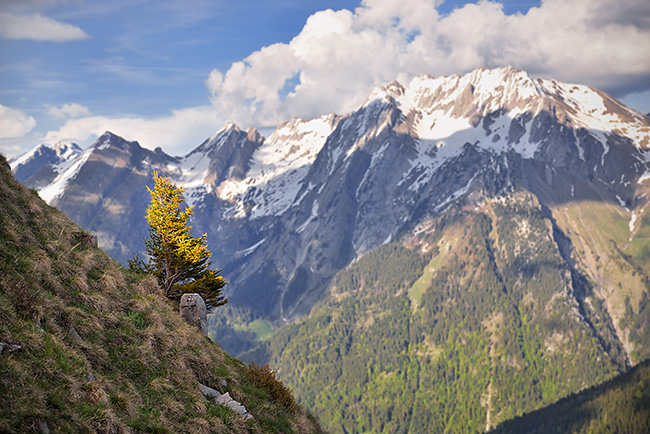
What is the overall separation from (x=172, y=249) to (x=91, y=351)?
48.9 feet

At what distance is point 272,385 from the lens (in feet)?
90.6

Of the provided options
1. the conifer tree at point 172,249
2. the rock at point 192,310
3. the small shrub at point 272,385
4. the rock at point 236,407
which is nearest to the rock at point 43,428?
the rock at point 236,407

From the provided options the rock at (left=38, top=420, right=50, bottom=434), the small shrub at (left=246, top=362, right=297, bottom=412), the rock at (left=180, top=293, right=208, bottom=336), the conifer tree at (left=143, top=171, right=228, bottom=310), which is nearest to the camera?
the rock at (left=38, top=420, right=50, bottom=434)

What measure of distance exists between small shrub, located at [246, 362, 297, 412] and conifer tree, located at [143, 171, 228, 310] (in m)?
7.65

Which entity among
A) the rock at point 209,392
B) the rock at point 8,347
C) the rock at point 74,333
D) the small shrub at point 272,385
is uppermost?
the rock at point 74,333

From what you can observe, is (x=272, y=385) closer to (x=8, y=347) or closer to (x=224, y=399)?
(x=224, y=399)

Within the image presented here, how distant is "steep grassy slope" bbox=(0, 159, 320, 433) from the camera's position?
44.9 ft

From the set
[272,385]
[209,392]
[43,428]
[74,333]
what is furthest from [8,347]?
[272,385]

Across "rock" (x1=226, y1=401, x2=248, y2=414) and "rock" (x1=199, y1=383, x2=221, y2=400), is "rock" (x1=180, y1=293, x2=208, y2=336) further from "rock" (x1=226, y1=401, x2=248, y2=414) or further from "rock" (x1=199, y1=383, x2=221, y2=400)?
"rock" (x1=226, y1=401, x2=248, y2=414)

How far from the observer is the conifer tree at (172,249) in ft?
103

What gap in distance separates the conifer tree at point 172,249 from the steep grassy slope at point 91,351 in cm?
362

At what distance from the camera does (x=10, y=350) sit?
45.5 ft

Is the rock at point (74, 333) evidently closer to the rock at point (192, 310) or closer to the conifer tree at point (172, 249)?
the rock at point (192, 310)

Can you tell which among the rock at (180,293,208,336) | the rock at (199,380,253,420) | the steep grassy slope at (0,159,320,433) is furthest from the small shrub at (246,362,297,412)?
the rock at (199,380,253,420)
